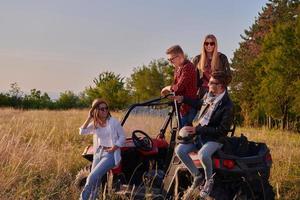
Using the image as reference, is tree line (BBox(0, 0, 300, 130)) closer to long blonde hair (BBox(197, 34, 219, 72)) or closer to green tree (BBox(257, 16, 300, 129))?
green tree (BBox(257, 16, 300, 129))

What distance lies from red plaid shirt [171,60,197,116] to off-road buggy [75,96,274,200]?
15 centimetres

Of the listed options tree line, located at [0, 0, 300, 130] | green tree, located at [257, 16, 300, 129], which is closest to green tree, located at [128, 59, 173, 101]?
tree line, located at [0, 0, 300, 130]

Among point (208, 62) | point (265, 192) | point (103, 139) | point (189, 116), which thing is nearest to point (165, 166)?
point (189, 116)

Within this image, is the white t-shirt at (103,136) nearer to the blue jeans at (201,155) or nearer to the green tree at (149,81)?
the blue jeans at (201,155)

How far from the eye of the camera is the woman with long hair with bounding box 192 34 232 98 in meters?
7.09

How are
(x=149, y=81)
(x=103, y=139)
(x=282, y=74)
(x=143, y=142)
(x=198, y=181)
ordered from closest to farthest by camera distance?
(x=198, y=181) < (x=103, y=139) < (x=143, y=142) < (x=282, y=74) < (x=149, y=81)

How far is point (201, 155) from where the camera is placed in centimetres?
549

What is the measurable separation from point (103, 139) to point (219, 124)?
1498mm

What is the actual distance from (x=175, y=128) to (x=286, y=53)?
2810cm

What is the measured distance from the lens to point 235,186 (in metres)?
5.62

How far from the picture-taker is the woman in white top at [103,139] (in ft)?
20.8

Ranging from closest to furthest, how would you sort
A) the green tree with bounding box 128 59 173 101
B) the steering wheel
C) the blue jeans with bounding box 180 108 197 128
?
the blue jeans with bounding box 180 108 197 128 → the steering wheel → the green tree with bounding box 128 59 173 101

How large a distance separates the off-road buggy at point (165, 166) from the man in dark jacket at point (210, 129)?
3.2 inches

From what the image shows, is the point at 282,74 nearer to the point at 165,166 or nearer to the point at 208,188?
the point at 165,166
